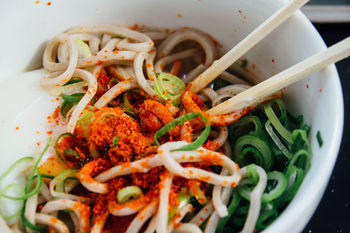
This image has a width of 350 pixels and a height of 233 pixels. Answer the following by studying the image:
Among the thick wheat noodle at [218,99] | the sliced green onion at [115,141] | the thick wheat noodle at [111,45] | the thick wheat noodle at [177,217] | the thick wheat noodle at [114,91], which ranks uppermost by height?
the thick wheat noodle at [111,45]

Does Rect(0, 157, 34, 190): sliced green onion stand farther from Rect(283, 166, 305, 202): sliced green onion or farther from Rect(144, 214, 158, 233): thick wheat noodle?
Rect(283, 166, 305, 202): sliced green onion

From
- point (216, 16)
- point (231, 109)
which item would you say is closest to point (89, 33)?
point (216, 16)

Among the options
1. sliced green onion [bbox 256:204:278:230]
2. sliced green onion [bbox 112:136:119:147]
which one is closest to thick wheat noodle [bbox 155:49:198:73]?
sliced green onion [bbox 112:136:119:147]

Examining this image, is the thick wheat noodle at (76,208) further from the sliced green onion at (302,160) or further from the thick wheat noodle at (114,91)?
the sliced green onion at (302,160)

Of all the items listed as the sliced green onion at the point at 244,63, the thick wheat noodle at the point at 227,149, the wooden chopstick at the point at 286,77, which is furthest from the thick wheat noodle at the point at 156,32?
the thick wheat noodle at the point at 227,149

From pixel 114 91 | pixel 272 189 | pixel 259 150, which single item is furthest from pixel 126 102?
pixel 272 189

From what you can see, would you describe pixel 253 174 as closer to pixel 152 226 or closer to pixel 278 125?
pixel 278 125
